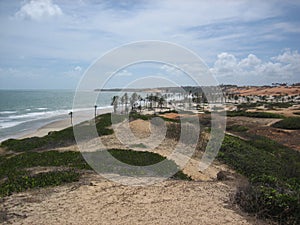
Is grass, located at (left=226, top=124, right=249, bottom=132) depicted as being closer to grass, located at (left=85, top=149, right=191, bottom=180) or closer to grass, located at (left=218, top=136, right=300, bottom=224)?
grass, located at (left=218, top=136, right=300, bottom=224)

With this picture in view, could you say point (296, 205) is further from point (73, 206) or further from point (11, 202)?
point (11, 202)

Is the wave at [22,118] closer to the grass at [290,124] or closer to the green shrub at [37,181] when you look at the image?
the green shrub at [37,181]

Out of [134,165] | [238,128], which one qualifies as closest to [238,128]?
[238,128]

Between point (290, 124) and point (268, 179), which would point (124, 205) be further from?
point (290, 124)

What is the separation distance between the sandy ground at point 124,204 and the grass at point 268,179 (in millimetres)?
488

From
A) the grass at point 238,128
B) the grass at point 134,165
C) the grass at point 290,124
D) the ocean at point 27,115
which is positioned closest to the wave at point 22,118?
the ocean at point 27,115

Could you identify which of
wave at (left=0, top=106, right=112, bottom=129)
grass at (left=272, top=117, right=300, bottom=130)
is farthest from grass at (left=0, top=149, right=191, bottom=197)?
wave at (left=0, top=106, right=112, bottom=129)

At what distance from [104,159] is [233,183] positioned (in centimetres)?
587

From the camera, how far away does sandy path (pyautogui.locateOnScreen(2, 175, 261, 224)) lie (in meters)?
6.78

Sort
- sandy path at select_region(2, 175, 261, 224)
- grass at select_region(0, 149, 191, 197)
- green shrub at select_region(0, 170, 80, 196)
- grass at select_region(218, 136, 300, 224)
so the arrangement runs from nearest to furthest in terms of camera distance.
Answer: sandy path at select_region(2, 175, 261, 224)
grass at select_region(218, 136, 300, 224)
green shrub at select_region(0, 170, 80, 196)
grass at select_region(0, 149, 191, 197)

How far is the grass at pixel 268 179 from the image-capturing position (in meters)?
7.06

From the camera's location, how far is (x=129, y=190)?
8812mm

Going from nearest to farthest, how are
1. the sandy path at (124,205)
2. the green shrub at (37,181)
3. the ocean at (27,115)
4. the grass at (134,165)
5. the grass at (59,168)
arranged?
the sandy path at (124,205)
the green shrub at (37,181)
the grass at (59,168)
the grass at (134,165)
the ocean at (27,115)

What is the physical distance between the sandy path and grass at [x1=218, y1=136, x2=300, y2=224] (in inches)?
21.5
